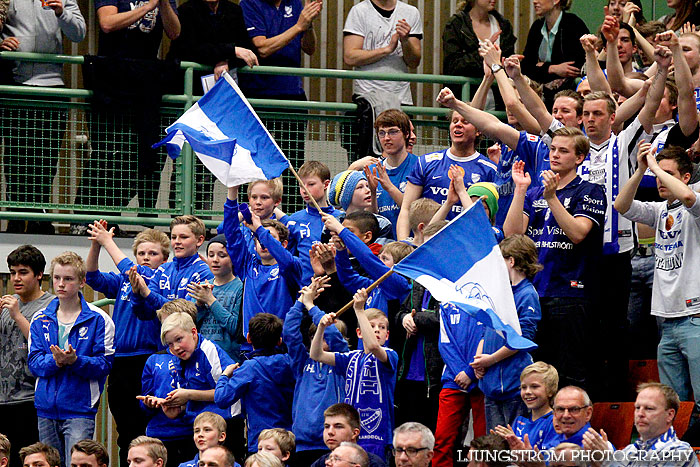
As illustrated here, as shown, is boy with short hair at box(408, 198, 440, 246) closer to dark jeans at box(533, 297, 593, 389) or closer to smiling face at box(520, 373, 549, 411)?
dark jeans at box(533, 297, 593, 389)

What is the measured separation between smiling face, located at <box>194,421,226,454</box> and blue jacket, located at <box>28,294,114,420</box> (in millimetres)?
1282

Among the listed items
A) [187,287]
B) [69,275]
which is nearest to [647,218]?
[187,287]

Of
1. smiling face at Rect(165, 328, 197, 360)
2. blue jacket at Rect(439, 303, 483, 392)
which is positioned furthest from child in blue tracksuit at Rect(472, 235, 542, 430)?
smiling face at Rect(165, 328, 197, 360)

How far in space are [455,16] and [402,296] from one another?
14.6 feet

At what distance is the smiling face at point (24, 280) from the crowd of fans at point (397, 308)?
2cm

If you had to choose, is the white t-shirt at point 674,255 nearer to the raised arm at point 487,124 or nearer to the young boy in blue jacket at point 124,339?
the raised arm at point 487,124

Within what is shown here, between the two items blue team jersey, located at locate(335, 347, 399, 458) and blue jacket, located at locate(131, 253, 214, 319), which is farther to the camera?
blue jacket, located at locate(131, 253, 214, 319)

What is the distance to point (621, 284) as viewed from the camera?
10.4 m

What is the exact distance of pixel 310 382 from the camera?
9750 millimetres

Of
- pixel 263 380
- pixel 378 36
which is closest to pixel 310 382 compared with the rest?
pixel 263 380

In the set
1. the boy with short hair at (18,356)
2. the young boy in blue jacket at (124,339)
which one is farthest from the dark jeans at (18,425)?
the young boy in blue jacket at (124,339)

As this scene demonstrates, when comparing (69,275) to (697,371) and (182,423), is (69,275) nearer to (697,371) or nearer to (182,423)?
(182,423)

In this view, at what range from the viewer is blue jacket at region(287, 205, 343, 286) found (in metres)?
10.9

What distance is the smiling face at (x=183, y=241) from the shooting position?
11.1 metres
